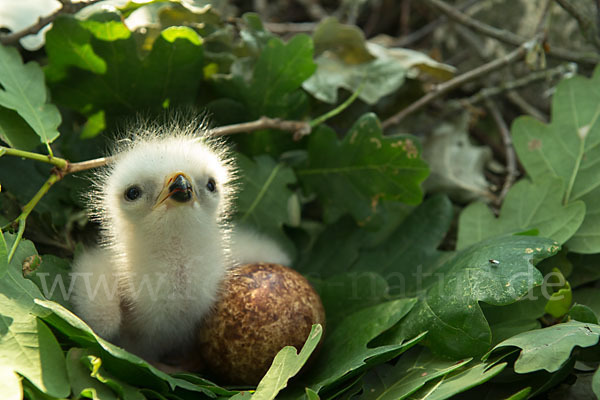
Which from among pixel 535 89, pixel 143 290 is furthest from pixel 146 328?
pixel 535 89

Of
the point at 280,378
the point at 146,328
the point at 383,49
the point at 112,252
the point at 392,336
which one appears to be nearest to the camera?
the point at 280,378

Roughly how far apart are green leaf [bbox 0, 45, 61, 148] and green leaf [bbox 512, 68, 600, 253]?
5.22 ft

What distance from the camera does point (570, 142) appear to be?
1890 millimetres

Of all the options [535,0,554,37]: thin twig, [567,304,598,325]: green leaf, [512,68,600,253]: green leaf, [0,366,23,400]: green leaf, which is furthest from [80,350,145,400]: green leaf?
[535,0,554,37]: thin twig

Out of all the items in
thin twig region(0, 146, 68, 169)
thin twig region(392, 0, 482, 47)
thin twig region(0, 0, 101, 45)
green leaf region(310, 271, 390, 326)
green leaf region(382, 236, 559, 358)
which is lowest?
green leaf region(310, 271, 390, 326)

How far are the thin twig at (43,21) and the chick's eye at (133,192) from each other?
2.19ft

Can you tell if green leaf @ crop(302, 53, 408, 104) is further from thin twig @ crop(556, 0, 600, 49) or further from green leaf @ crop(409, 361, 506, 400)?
green leaf @ crop(409, 361, 506, 400)

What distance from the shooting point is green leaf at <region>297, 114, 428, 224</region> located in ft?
5.91

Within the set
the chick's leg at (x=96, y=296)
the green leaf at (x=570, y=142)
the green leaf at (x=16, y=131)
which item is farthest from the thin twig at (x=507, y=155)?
the green leaf at (x=16, y=131)

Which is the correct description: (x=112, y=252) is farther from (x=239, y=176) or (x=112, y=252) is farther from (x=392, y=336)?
(x=392, y=336)

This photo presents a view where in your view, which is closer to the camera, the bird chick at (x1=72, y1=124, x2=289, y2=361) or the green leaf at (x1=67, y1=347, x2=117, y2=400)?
Answer: the green leaf at (x1=67, y1=347, x2=117, y2=400)

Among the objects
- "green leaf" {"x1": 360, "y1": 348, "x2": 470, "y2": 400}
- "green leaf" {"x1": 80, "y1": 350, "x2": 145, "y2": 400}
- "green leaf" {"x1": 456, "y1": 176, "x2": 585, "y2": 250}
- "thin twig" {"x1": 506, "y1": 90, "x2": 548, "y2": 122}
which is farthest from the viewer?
"thin twig" {"x1": 506, "y1": 90, "x2": 548, "y2": 122}

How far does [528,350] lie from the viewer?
1193mm

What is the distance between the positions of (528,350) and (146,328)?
3.51ft
